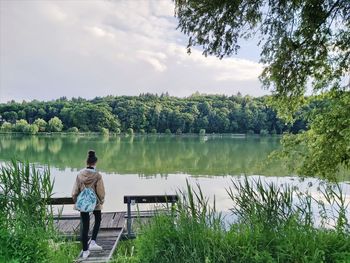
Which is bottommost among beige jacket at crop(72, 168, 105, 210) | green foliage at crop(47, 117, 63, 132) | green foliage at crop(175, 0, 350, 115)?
beige jacket at crop(72, 168, 105, 210)

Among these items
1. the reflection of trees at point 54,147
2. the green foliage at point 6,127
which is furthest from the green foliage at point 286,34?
the green foliage at point 6,127

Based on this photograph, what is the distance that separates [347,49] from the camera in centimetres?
676

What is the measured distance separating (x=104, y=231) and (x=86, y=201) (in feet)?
6.70

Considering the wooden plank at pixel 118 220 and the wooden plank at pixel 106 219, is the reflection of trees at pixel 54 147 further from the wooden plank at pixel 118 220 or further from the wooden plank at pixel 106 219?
the wooden plank at pixel 118 220

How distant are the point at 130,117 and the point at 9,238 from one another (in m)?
87.2

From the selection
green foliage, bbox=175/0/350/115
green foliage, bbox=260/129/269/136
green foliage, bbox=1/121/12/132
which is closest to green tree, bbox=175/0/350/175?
green foliage, bbox=175/0/350/115

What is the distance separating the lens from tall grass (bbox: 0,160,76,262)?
3.93 m

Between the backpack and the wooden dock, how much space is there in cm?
36

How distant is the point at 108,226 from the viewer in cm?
679

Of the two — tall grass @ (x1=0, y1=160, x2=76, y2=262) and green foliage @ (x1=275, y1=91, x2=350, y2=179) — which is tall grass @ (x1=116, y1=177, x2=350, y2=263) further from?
green foliage @ (x1=275, y1=91, x2=350, y2=179)

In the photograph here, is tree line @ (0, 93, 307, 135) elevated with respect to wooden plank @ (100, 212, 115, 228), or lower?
elevated

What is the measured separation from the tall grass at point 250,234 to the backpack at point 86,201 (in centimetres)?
87

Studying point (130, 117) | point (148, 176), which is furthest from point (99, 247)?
point (130, 117)

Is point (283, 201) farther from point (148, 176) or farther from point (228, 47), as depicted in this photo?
point (148, 176)
